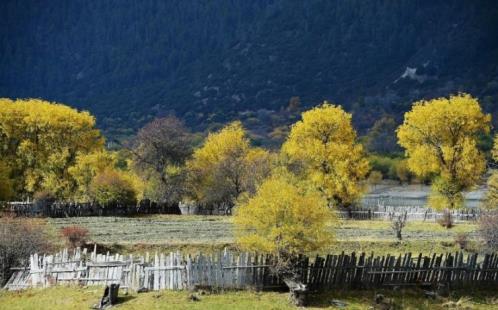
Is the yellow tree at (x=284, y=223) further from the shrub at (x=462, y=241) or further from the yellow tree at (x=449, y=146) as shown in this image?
the yellow tree at (x=449, y=146)

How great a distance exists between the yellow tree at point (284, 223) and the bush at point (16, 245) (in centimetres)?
1435

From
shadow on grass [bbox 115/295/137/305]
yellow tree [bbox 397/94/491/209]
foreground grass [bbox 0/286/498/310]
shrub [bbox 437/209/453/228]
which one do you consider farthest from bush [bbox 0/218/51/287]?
yellow tree [bbox 397/94/491/209]

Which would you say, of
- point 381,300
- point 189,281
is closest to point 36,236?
point 189,281

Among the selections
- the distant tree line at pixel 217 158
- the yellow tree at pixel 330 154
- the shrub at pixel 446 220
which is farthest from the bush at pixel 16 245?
the shrub at pixel 446 220

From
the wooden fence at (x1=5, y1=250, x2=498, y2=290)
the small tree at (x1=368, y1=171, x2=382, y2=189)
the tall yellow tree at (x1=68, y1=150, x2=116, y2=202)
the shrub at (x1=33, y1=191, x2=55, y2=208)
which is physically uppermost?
the small tree at (x1=368, y1=171, x2=382, y2=189)

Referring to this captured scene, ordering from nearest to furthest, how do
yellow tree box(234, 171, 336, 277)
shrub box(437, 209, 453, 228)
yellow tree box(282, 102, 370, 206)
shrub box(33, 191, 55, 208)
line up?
yellow tree box(234, 171, 336, 277), shrub box(437, 209, 453, 228), shrub box(33, 191, 55, 208), yellow tree box(282, 102, 370, 206)

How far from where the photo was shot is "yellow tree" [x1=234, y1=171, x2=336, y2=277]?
1331 inches

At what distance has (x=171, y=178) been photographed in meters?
85.6

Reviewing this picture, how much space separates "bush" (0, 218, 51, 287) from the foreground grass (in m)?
2.72

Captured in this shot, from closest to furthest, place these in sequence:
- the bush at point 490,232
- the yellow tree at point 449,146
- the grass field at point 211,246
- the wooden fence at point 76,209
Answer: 1. the grass field at point 211,246
2. the bush at point 490,232
3. the wooden fence at point 76,209
4. the yellow tree at point 449,146

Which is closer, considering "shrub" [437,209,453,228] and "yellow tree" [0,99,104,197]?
"shrub" [437,209,453,228]

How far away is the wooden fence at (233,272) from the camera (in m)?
34.4

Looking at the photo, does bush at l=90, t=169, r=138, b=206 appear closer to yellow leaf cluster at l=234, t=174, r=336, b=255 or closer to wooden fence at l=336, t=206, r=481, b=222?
wooden fence at l=336, t=206, r=481, b=222

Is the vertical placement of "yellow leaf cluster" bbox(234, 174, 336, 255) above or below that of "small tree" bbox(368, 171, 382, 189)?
below
